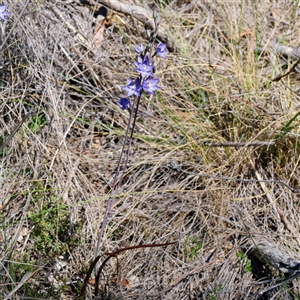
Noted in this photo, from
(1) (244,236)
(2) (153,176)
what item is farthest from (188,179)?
(1) (244,236)

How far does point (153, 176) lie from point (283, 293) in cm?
103

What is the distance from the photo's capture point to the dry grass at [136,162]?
8.90ft

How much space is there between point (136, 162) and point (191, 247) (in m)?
0.66

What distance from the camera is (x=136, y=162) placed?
3.13 meters

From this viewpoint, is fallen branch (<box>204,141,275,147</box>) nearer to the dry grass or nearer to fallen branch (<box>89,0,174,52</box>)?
the dry grass

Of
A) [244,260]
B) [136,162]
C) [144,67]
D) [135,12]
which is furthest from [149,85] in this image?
[135,12]

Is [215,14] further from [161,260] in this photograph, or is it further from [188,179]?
[161,260]

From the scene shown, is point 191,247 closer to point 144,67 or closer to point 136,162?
point 136,162

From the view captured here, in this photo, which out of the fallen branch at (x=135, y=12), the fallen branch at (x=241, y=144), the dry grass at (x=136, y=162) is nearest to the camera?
the dry grass at (x=136, y=162)

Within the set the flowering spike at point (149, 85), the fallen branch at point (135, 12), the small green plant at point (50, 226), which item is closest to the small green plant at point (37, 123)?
the small green plant at point (50, 226)

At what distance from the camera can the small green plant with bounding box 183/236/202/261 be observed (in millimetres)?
2770

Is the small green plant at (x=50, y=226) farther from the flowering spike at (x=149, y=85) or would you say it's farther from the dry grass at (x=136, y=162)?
the flowering spike at (x=149, y=85)

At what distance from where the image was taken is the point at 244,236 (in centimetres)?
285

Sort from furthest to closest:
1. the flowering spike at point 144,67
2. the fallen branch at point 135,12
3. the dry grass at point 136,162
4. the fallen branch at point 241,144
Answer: the fallen branch at point 135,12
the fallen branch at point 241,144
the dry grass at point 136,162
the flowering spike at point 144,67
